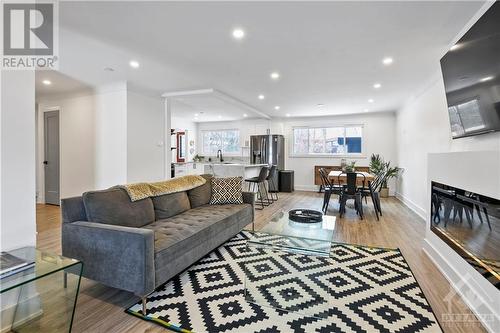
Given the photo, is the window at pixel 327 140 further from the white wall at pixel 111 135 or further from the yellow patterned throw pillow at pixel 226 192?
the white wall at pixel 111 135

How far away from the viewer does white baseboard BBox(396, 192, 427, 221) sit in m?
4.52

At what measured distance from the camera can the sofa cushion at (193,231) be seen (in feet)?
6.35

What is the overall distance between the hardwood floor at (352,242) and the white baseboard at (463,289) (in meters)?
0.04

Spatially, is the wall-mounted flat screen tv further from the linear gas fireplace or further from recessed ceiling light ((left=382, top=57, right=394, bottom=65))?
recessed ceiling light ((left=382, top=57, right=394, bottom=65))

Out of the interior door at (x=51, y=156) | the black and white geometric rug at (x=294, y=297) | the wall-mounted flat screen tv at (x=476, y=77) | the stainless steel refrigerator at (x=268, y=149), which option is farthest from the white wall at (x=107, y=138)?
the wall-mounted flat screen tv at (x=476, y=77)

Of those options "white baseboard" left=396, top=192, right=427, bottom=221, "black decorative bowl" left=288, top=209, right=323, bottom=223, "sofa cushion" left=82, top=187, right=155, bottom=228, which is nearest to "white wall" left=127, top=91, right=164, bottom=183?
"sofa cushion" left=82, top=187, right=155, bottom=228

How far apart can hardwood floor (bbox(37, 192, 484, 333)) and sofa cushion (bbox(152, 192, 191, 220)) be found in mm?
842

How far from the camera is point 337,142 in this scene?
8156 millimetres

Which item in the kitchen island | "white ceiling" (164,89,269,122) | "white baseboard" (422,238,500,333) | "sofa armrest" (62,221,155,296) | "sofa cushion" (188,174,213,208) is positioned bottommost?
"white baseboard" (422,238,500,333)

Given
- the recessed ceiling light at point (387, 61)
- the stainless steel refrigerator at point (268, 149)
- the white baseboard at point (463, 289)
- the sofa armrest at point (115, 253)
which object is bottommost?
the white baseboard at point (463, 289)

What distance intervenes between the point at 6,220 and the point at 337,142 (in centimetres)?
803

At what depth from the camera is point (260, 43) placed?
2.99m

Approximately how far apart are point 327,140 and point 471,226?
251 inches

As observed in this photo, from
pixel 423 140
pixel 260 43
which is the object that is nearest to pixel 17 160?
pixel 260 43
